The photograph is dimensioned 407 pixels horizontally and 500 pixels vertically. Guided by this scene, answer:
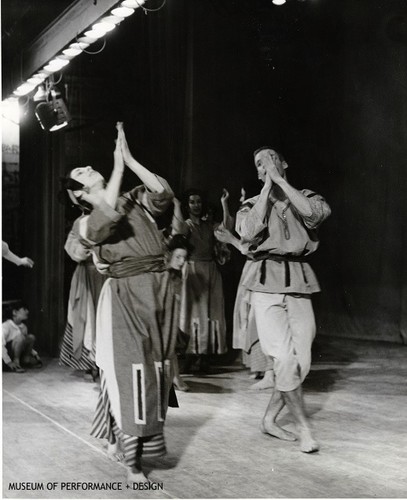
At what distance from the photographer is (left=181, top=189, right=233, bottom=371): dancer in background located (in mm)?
5156

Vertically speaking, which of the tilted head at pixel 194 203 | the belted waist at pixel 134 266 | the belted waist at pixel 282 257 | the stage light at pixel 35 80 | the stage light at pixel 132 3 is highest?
the stage light at pixel 132 3

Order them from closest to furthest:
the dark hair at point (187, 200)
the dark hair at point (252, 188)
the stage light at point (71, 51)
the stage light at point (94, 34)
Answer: the dark hair at point (252, 188)
the stage light at point (94, 34)
the stage light at point (71, 51)
the dark hair at point (187, 200)

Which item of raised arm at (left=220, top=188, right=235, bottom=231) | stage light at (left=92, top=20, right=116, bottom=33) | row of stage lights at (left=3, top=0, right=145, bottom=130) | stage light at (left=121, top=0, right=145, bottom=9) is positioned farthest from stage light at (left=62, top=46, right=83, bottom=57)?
raised arm at (left=220, top=188, right=235, bottom=231)

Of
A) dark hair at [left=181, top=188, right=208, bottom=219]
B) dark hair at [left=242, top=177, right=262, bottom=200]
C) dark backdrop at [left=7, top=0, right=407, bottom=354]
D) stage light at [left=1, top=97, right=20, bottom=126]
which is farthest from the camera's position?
dark hair at [left=181, top=188, right=208, bottom=219]

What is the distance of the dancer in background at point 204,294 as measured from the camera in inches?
203

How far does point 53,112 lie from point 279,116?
1432 mm

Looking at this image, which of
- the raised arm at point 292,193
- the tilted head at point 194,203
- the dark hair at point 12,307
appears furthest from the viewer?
the dark hair at point 12,307

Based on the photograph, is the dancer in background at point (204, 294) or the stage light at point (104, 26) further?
the dancer in background at point (204, 294)

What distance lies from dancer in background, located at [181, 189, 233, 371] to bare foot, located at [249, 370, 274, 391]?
0.67 metres

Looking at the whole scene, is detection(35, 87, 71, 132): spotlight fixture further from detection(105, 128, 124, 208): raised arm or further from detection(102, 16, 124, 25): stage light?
detection(105, 128, 124, 208): raised arm

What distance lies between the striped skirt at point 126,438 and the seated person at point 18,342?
6.79ft

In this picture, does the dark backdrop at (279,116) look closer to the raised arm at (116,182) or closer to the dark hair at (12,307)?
the dark hair at (12,307)

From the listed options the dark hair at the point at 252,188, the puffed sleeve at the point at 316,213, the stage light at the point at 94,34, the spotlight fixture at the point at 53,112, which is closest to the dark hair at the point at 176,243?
the puffed sleeve at the point at 316,213

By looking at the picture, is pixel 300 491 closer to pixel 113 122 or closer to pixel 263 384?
pixel 263 384
